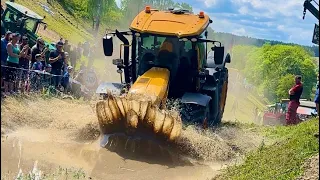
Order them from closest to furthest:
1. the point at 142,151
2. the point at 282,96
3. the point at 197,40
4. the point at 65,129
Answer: the point at 142,151 → the point at 65,129 → the point at 197,40 → the point at 282,96

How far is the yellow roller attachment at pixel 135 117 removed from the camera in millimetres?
9648

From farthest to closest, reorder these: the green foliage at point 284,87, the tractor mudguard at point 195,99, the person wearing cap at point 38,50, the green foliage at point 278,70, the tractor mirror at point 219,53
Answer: the green foliage at point 278,70 → the green foliage at point 284,87 → the person wearing cap at point 38,50 → the tractor mirror at point 219,53 → the tractor mudguard at point 195,99

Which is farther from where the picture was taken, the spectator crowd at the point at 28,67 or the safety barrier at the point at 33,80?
the safety barrier at the point at 33,80

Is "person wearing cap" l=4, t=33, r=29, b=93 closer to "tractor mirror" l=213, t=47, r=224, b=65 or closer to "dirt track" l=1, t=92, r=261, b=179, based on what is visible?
"dirt track" l=1, t=92, r=261, b=179

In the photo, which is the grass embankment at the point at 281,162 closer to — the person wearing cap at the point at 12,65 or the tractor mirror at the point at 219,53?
the tractor mirror at the point at 219,53

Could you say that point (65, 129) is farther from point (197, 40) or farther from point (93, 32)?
point (93, 32)

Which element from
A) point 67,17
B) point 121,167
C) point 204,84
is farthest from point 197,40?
point 67,17

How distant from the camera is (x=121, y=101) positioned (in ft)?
32.0

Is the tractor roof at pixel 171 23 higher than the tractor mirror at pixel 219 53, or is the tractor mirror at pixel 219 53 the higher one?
the tractor roof at pixel 171 23

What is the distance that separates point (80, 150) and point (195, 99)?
2.84 meters

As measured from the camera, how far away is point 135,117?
31.7 ft

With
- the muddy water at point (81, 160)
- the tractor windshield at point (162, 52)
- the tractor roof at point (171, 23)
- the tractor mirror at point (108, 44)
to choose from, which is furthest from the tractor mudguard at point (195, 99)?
the tractor mirror at point (108, 44)

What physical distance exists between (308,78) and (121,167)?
7336 cm

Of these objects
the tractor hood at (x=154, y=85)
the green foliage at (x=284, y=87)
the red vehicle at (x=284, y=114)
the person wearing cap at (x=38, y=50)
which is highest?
the person wearing cap at (x=38, y=50)
